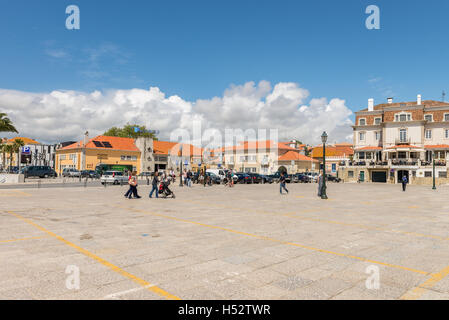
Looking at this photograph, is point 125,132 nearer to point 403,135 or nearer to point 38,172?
point 38,172

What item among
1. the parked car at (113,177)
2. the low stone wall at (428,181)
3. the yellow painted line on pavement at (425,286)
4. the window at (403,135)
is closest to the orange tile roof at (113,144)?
the parked car at (113,177)

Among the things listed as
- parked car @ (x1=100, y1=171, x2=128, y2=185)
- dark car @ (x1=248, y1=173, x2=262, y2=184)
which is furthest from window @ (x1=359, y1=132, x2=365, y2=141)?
parked car @ (x1=100, y1=171, x2=128, y2=185)

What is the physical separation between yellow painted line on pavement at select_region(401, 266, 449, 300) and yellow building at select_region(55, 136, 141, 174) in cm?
6781

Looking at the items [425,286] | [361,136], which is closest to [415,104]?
[361,136]

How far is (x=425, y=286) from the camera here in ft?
15.2

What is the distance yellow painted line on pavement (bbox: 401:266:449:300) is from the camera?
4.24 metres

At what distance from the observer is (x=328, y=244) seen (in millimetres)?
7281

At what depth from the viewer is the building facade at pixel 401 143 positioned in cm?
5275

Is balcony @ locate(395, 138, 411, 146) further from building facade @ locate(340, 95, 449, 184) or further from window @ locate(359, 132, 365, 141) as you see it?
window @ locate(359, 132, 365, 141)

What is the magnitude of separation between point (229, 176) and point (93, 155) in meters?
45.5
